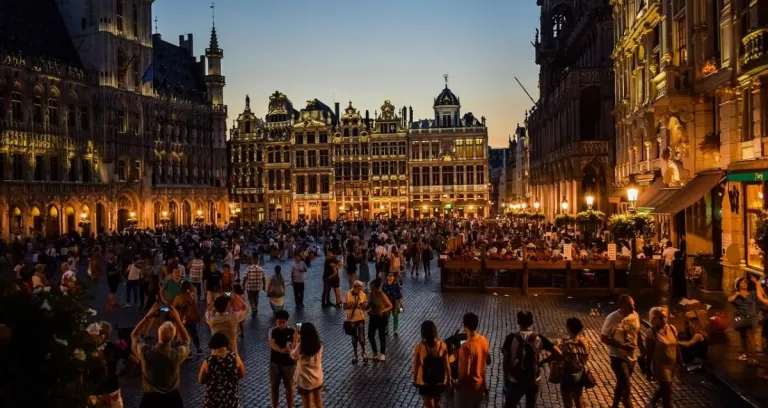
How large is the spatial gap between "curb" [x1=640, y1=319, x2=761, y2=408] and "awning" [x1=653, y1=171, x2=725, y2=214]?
859 centimetres

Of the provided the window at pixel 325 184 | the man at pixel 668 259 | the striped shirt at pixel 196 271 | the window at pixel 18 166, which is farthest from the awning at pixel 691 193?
the window at pixel 325 184

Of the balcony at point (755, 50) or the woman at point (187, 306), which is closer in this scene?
the woman at point (187, 306)

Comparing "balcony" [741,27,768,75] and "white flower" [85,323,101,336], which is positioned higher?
"balcony" [741,27,768,75]

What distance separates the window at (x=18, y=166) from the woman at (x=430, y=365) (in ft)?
180

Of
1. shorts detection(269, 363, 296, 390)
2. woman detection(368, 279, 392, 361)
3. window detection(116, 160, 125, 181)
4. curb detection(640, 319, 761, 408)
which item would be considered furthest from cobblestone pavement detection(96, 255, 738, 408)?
window detection(116, 160, 125, 181)

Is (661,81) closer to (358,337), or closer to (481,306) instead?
(481,306)

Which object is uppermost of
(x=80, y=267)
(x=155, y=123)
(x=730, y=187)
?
(x=155, y=123)

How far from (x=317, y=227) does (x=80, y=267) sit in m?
23.7

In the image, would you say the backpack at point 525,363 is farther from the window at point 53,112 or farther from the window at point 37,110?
the window at point 53,112

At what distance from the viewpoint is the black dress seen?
755cm

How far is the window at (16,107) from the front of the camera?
177 ft

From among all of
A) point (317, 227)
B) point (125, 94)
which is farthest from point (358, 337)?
point (125, 94)

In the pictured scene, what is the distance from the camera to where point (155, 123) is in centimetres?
7019

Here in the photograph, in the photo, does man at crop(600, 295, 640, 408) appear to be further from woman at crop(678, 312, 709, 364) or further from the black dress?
the black dress
